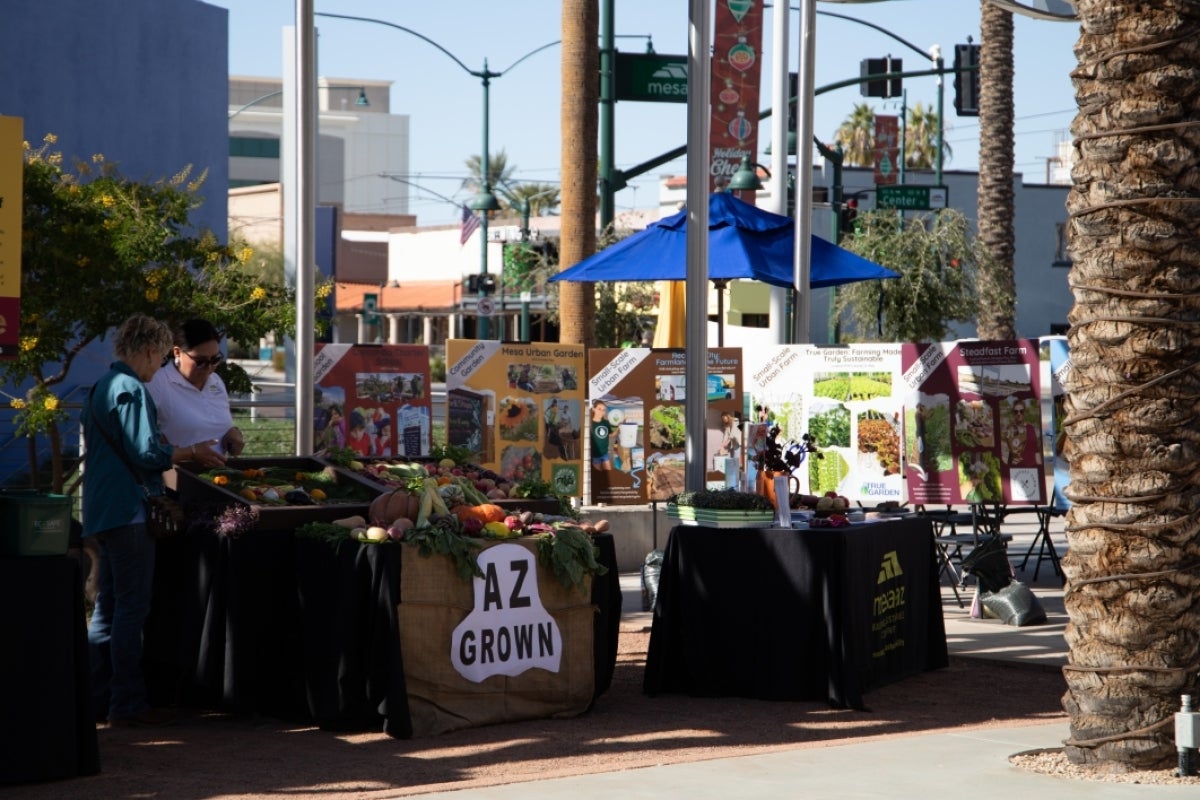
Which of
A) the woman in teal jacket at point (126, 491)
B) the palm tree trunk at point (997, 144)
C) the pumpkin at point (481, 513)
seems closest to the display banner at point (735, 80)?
the palm tree trunk at point (997, 144)

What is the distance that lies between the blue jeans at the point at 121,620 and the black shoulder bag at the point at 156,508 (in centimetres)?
8

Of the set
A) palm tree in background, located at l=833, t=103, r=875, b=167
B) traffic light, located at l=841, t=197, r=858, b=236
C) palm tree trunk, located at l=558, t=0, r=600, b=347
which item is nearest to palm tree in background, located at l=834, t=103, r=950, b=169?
palm tree in background, located at l=833, t=103, r=875, b=167

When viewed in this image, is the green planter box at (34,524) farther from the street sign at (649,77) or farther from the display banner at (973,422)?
the street sign at (649,77)

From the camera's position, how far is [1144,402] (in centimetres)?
686

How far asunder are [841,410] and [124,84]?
15558mm

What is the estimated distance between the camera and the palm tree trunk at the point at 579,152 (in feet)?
56.1

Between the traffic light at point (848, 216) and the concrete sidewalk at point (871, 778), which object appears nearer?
the concrete sidewalk at point (871, 778)

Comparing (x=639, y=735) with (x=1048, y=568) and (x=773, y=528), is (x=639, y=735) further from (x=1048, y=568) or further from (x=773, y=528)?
(x=1048, y=568)

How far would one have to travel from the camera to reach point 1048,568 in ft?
50.2

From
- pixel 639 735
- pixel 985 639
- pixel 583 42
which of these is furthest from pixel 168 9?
pixel 639 735

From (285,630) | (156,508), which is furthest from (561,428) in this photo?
(156,508)

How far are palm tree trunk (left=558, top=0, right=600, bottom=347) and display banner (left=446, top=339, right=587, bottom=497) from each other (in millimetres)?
3694

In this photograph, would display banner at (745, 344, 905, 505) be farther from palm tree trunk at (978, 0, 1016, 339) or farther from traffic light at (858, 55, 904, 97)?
traffic light at (858, 55, 904, 97)

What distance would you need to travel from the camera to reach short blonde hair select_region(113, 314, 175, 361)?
778cm
